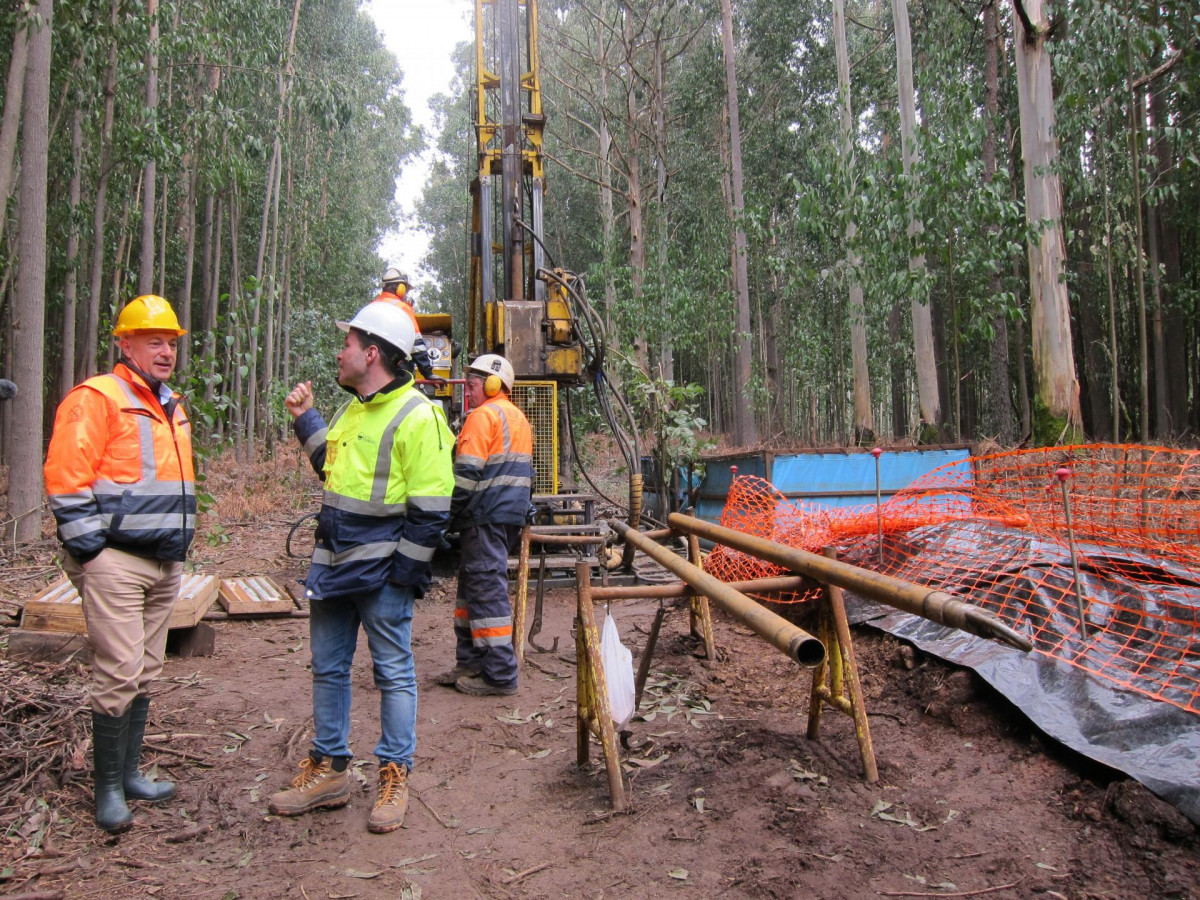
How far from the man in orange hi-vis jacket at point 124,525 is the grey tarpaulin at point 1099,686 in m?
3.71

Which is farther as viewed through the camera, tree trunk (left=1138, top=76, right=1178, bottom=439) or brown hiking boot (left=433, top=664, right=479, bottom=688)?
tree trunk (left=1138, top=76, right=1178, bottom=439)

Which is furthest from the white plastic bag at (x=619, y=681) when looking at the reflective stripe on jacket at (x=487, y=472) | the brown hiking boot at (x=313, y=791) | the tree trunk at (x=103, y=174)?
the tree trunk at (x=103, y=174)

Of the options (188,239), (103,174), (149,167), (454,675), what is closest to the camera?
(454,675)

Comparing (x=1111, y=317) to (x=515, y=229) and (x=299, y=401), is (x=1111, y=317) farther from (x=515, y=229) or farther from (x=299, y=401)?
(x=299, y=401)

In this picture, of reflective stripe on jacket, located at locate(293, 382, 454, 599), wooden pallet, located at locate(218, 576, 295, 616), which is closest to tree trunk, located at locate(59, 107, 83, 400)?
wooden pallet, located at locate(218, 576, 295, 616)

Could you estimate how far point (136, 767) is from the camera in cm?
345

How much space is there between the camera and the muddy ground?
279cm

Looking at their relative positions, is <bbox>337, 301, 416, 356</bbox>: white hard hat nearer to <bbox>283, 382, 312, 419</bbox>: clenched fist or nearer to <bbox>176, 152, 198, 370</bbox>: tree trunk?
<bbox>283, 382, 312, 419</bbox>: clenched fist

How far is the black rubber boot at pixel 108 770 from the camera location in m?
3.17

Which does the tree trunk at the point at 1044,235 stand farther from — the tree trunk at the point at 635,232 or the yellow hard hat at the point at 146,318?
the tree trunk at the point at 635,232

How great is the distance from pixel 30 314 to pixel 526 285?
4745 mm

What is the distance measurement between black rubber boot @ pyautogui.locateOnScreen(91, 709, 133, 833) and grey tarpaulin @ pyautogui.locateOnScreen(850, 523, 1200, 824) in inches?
146

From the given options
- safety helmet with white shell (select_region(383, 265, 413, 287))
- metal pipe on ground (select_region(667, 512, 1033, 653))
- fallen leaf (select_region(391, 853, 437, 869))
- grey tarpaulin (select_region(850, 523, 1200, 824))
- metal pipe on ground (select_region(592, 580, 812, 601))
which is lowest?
fallen leaf (select_region(391, 853, 437, 869))

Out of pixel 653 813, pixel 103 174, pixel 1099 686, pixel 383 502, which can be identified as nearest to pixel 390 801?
pixel 653 813
